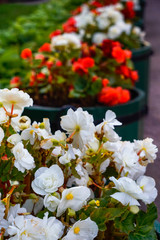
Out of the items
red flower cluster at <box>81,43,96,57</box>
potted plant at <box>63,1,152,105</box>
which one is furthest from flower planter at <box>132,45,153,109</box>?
red flower cluster at <box>81,43,96,57</box>

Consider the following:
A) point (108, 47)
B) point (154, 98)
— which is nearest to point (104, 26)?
point (108, 47)

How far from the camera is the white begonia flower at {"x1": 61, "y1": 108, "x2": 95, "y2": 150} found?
110 cm

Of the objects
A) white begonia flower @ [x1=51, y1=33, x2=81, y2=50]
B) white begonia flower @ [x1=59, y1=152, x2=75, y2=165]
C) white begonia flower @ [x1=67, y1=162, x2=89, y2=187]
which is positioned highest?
white begonia flower @ [x1=59, y1=152, x2=75, y2=165]

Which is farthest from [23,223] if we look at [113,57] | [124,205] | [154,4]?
[154,4]

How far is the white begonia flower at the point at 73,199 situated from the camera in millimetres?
1044

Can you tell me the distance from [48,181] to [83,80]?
6.29ft

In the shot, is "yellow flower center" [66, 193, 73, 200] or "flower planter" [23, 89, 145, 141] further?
"flower planter" [23, 89, 145, 141]

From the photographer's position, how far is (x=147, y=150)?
1.19 m

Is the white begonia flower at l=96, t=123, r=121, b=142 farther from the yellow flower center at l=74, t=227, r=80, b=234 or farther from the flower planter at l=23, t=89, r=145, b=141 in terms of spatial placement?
the flower planter at l=23, t=89, r=145, b=141

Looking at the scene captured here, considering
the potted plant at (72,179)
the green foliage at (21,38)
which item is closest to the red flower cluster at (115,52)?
the green foliage at (21,38)

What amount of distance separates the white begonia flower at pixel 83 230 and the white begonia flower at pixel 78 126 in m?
0.19

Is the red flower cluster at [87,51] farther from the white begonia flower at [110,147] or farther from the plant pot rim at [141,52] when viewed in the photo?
the white begonia flower at [110,147]

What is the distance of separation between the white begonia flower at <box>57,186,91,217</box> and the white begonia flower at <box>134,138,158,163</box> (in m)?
0.21

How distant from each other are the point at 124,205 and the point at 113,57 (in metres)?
2.22
